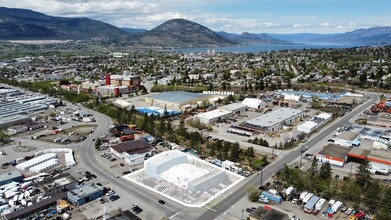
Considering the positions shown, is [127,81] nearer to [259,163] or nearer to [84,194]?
[259,163]

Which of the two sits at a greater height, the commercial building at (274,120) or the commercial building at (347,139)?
the commercial building at (274,120)

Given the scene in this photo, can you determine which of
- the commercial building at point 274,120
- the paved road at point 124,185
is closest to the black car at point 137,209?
the paved road at point 124,185

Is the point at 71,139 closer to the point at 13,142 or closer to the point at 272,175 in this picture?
the point at 13,142

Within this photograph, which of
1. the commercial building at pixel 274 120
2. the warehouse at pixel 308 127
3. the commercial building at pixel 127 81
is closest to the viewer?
the warehouse at pixel 308 127

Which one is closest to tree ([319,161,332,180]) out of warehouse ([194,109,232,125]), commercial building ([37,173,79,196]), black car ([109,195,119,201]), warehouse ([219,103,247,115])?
black car ([109,195,119,201])

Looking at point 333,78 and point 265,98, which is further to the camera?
point 333,78

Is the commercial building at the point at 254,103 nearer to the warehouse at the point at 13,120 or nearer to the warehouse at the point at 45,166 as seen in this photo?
the warehouse at the point at 45,166

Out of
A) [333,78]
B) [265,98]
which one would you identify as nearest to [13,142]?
[265,98]
